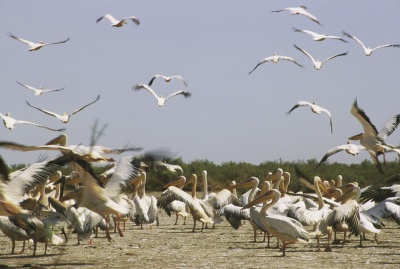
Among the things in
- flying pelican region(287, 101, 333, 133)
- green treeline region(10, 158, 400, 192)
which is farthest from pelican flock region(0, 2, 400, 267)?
green treeline region(10, 158, 400, 192)

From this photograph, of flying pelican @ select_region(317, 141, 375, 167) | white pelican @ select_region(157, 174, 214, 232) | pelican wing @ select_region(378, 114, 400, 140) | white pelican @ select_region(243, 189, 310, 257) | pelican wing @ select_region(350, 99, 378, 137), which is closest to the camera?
white pelican @ select_region(243, 189, 310, 257)

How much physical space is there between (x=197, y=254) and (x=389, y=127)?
651 centimetres

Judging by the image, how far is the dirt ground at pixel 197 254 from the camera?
9117mm

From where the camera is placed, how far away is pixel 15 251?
10641 mm

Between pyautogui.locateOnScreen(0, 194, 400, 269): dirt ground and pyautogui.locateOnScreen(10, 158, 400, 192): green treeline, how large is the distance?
10.2 meters

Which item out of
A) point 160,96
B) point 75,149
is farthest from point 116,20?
point 75,149

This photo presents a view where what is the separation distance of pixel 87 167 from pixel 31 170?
56.6 inches

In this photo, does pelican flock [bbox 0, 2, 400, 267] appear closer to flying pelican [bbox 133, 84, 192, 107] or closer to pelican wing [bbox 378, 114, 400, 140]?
pelican wing [bbox 378, 114, 400, 140]

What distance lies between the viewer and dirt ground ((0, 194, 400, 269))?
9.12m

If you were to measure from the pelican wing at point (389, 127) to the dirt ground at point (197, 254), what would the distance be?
9.73 feet

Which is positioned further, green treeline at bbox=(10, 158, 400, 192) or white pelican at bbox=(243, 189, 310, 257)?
green treeline at bbox=(10, 158, 400, 192)

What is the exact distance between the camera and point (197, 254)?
10.1 metres

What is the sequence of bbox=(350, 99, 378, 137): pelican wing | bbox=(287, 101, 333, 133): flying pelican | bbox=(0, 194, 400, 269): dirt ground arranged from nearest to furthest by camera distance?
1. bbox=(0, 194, 400, 269): dirt ground
2. bbox=(350, 99, 378, 137): pelican wing
3. bbox=(287, 101, 333, 133): flying pelican

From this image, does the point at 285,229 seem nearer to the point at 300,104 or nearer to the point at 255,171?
the point at 300,104
